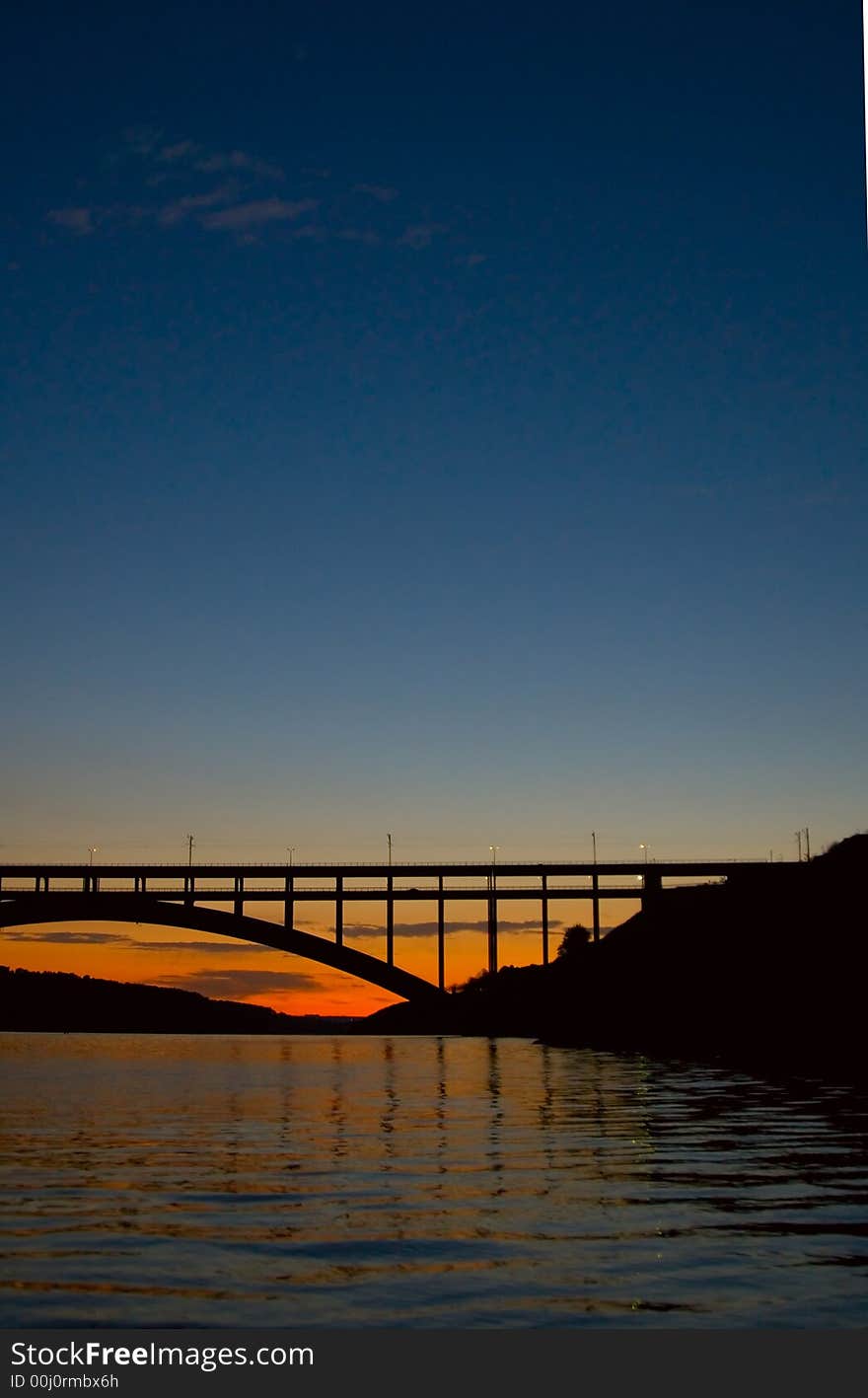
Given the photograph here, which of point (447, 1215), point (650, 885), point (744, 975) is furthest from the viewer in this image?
point (650, 885)

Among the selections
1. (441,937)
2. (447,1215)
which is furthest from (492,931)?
(447,1215)

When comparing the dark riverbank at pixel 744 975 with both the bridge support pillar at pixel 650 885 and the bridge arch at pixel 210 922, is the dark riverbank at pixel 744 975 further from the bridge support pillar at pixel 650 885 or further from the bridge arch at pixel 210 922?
the bridge arch at pixel 210 922

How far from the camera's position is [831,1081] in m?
29.8

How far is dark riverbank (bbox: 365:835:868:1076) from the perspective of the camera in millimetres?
41281

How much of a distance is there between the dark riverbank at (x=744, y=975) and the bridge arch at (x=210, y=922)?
15.2m

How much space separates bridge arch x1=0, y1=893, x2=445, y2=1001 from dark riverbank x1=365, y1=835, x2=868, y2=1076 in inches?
600

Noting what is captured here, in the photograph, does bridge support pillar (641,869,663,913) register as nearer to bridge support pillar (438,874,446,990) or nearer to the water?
bridge support pillar (438,874,446,990)

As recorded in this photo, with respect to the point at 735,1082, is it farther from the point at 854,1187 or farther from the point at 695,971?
the point at 695,971

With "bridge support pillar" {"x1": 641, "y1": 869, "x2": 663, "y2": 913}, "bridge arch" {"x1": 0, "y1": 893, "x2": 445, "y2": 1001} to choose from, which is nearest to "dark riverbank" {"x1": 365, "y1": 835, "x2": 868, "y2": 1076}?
"bridge support pillar" {"x1": 641, "y1": 869, "x2": 663, "y2": 913}

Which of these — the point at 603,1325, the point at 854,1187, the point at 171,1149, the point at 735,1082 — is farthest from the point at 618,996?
the point at 603,1325

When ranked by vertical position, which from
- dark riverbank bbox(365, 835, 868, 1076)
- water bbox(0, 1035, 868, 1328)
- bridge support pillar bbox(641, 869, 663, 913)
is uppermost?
bridge support pillar bbox(641, 869, 663, 913)

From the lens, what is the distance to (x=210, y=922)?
315 feet

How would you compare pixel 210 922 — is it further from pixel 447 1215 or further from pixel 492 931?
pixel 447 1215

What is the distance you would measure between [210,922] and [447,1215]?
286 feet
